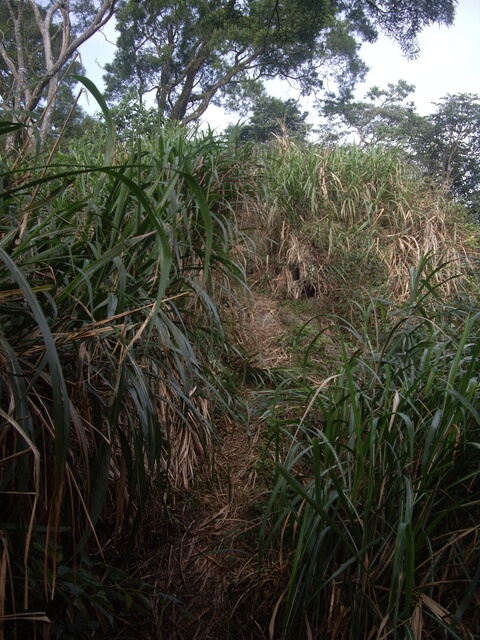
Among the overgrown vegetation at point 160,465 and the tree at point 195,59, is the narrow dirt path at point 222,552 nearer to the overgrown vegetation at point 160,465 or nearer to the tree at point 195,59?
the overgrown vegetation at point 160,465

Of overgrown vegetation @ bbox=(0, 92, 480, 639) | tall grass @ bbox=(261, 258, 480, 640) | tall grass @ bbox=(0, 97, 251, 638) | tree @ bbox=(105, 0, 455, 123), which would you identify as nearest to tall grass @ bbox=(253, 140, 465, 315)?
overgrown vegetation @ bbox=(0, 92, 480, 639)

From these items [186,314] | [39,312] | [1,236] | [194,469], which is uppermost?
[1,236]

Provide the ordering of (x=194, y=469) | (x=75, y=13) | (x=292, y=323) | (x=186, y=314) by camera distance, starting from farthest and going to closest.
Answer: (x=75, y=13) < (x=292, y=323) < (x=186, y=314) < (x=194, y=469)

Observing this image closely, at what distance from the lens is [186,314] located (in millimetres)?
2324

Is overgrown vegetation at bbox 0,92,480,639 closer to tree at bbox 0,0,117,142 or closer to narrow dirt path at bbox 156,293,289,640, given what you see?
narrow dirt path at bbox 156,293,289,640

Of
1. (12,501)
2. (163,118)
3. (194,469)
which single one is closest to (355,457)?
(194,469)

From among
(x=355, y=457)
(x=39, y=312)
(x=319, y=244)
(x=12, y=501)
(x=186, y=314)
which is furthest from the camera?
(x=319, y=244)

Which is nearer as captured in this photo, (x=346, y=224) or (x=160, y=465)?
(x=160, y=465)

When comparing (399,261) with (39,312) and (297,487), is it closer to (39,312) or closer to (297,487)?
(297,487)

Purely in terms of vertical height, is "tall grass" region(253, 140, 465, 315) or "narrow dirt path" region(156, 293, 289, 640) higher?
"tall grass" region(253, 140, 465, 315)

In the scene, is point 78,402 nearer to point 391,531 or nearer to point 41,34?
point 391,531

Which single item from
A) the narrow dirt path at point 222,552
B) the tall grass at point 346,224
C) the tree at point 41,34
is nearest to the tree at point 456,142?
the tall grass at point 346,224

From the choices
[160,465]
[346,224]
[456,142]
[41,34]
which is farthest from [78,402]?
[41,34]

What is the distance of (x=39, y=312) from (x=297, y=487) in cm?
82
